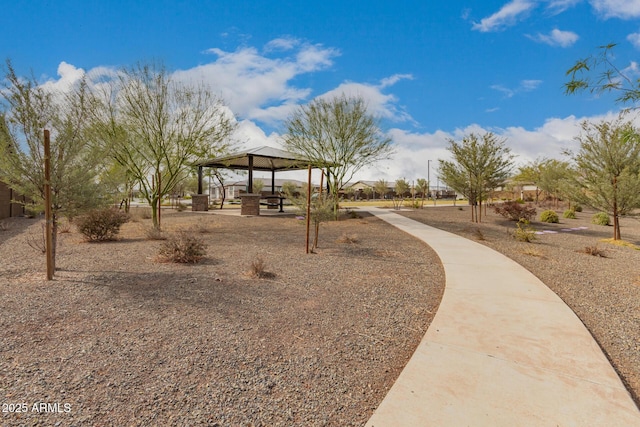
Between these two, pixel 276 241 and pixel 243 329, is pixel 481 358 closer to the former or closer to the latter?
pixel 243 329

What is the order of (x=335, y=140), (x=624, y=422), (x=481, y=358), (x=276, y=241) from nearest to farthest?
1. (x=624, y=422)
2. (x=481, y=358)
3. (x=276, y=241)
4. (x=335, y=140)

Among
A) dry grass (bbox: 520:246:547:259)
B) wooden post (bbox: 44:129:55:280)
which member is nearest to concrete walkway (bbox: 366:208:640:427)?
dry grass (bbox: 520:246:547:259)

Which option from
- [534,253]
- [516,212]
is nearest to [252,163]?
[516,212]

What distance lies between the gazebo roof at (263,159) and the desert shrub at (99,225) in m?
4.73

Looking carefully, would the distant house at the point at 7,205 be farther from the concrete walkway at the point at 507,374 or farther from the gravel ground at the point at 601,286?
the gravel ground at the point at 601,286

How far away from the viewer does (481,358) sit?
3141 mm

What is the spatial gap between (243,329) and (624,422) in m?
3.42

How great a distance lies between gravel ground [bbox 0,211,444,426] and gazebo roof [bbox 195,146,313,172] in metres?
9.75

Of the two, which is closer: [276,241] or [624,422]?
[624,422]

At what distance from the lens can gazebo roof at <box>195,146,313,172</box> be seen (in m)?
19.4

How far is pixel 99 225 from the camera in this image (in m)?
9.94

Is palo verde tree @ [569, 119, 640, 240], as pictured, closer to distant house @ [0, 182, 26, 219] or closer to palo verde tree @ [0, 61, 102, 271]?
palo verde tree @ [0, 61, 102, 271]

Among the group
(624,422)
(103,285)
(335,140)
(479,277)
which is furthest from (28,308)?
(335,140)

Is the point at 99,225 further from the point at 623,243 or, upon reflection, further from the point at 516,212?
the point at 516,212
